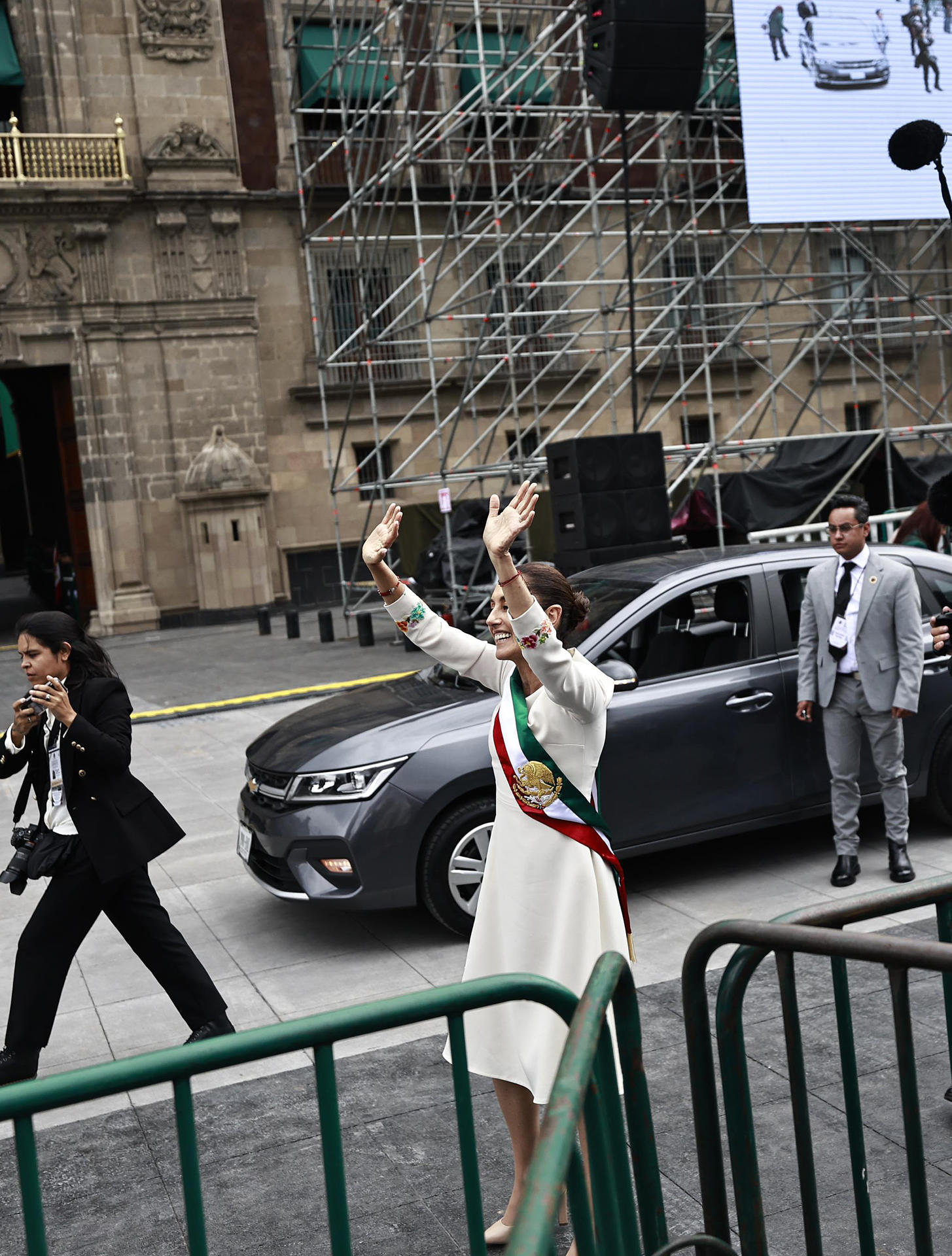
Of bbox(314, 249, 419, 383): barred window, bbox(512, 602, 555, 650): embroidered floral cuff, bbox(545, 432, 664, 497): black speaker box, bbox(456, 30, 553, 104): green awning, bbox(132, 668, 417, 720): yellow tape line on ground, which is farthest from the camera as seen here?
bbox(314, 249, 419, 383): barred window

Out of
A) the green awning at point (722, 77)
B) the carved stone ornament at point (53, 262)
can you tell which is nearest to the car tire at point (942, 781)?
the green awning at point (722, 77)

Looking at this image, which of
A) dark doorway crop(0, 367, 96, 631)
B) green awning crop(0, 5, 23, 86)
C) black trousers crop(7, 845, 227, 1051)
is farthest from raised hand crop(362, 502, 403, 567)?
green awning crop(0, 5, 23, 86)

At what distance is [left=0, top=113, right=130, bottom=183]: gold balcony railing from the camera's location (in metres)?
21.6

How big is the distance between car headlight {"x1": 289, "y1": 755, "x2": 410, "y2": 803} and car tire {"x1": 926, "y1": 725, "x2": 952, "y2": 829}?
309 cm

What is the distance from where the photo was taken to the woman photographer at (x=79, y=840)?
4816 millimetres

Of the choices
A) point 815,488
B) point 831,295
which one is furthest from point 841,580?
point 831,295

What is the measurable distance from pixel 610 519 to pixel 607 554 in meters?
0.37

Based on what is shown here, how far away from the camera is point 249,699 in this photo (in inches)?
546

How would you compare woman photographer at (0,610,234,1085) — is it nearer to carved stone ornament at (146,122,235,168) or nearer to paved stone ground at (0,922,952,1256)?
paved stone ground at (0,922,952,1256)

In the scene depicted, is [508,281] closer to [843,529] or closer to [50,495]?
[50,495]

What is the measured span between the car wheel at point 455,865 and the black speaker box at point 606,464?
697 cm

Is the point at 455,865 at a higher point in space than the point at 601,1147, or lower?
lower

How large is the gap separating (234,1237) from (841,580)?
4325 mm

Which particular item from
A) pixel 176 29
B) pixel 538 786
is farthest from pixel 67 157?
pixel 538 786
